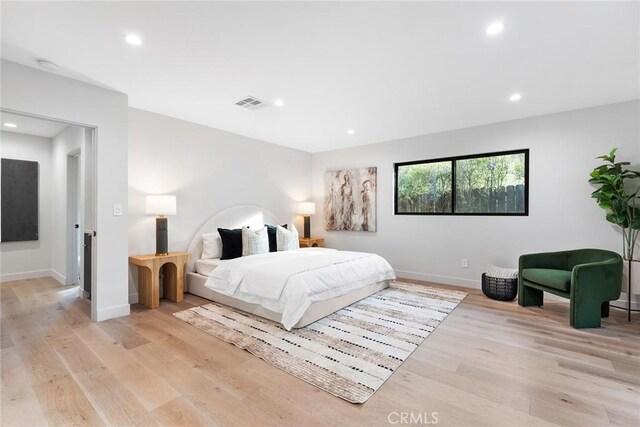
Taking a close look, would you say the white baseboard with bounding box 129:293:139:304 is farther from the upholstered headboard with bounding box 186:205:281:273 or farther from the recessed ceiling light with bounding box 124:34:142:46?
the recessed ceiling light with bounding box 124:34:142:46

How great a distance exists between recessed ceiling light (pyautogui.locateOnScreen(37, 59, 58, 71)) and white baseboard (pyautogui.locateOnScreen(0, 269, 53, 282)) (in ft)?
13.3

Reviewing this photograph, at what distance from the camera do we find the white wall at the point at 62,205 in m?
4.47

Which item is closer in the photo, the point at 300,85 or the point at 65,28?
the point at 65,28

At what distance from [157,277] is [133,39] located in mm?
2596

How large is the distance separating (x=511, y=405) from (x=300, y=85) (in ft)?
10.6

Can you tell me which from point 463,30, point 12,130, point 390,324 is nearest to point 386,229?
point 390,324

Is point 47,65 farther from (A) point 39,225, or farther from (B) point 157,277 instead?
(A) point 39,225

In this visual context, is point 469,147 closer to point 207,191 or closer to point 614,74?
point 614,74

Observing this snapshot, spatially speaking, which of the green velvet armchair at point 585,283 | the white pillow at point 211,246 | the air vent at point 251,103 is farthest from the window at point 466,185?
the white pillow at point 211,246

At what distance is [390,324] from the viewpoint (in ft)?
9.97

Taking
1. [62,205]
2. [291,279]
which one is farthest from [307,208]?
[62,205]

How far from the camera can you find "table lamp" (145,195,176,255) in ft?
12.0

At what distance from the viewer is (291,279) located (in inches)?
118

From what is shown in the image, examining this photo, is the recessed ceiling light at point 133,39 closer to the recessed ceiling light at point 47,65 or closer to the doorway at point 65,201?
the recessed ceiling light at point 47,65
